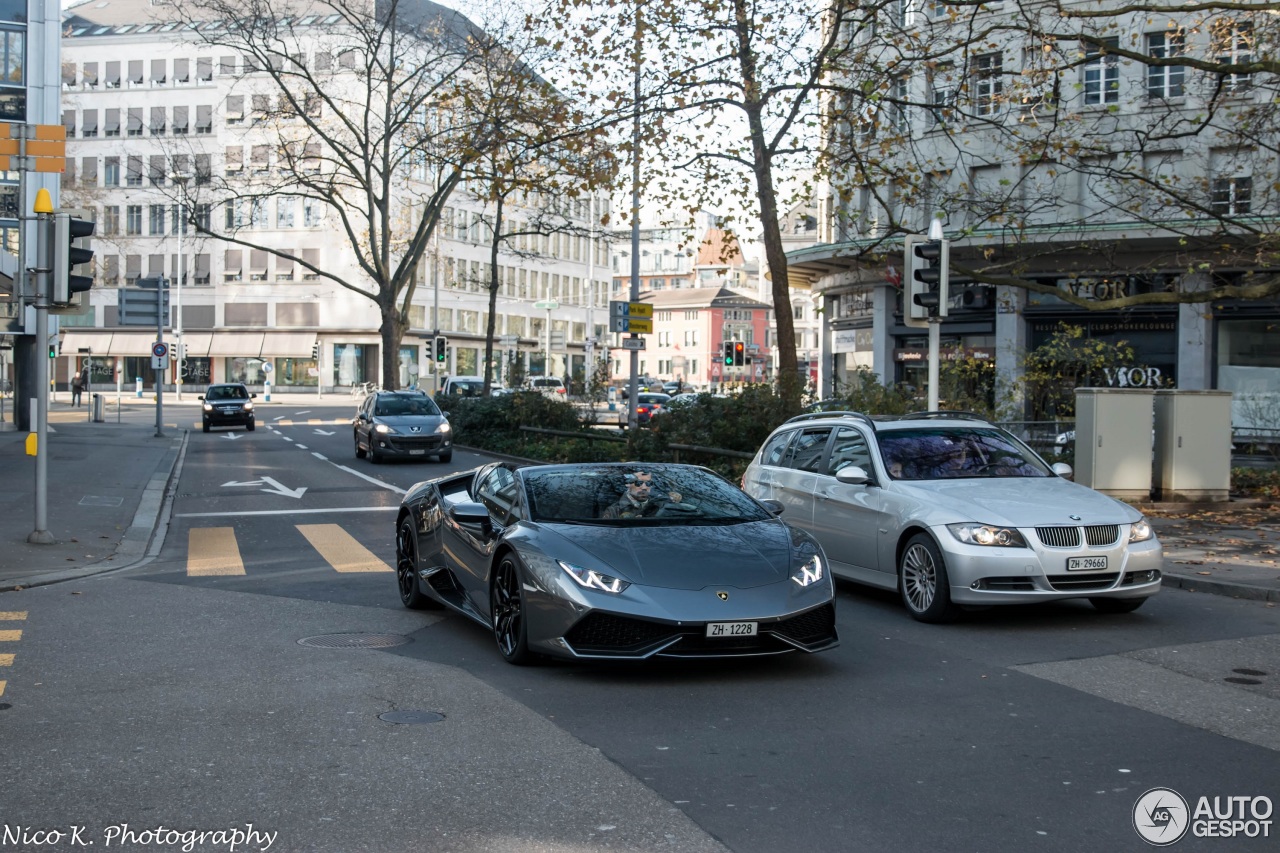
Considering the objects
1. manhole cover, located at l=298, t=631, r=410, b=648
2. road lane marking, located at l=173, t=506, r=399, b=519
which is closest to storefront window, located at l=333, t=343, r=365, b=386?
road lane marking, located at l=173, t=506, r=399, b=519

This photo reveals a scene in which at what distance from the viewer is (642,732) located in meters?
6.20

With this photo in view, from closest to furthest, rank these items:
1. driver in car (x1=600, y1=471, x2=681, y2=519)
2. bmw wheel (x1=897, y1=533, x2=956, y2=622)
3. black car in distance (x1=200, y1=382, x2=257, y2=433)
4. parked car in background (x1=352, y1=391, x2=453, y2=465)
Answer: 1. driver in car (x1=600, y1=471, x2=681, y2=519)
2. bmw wheel (x1=897, y1=533, x2=956, y2=622)
3. parked car in background (x1=352, y1=391, x2=453, y2=465)
4. black car in distance (x1=200, y1=382, x2=257, y2=433)

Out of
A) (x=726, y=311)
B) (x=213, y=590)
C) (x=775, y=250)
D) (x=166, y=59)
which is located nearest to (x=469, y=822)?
(x=213, y=590)

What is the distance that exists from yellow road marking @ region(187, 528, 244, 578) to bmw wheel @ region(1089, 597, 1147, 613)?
307 inches

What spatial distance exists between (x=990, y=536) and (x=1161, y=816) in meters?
4.35

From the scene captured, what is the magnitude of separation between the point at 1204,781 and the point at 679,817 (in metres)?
2.25

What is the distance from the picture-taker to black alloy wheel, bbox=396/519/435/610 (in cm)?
A: 1007

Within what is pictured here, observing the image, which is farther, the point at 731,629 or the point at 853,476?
the point at 853,476

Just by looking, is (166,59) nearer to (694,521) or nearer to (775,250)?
(775,250)

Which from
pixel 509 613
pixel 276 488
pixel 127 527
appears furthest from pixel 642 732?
pixel 276 488

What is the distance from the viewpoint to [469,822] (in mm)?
4777

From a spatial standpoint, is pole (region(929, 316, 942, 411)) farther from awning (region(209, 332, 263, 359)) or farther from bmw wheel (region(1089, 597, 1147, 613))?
awning (region(209, 332, 263, 359))

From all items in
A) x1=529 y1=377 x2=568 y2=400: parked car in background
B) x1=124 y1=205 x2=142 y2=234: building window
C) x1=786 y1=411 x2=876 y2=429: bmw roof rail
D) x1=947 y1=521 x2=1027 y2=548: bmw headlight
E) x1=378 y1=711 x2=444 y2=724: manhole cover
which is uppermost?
x1=124 y1=205 x2=142 y2=234: building window

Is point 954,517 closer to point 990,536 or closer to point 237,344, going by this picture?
point 990,536
